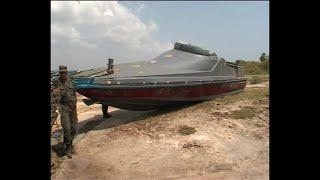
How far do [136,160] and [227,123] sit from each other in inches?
117

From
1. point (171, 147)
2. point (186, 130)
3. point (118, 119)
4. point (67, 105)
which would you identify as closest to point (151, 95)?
point (118, 119)

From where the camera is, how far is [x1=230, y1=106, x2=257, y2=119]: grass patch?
400 inches

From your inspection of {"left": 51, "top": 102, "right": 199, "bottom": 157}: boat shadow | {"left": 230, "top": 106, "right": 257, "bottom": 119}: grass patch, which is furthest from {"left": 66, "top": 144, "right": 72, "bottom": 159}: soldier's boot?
{"left": 230, "top": 106, "right": 257, "bottom": 119}: grass patch

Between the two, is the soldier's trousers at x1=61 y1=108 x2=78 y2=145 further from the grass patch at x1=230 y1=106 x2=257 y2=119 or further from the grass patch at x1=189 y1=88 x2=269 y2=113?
the grass patch at x1=230 y1=106 x2=257 y2=119

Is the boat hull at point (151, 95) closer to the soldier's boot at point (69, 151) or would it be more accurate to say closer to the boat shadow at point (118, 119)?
the boat shadow at point (118, 119)

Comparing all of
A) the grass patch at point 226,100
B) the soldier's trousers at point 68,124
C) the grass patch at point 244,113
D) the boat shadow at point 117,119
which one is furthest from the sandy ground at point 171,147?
the soldier's trousers at point 68,124

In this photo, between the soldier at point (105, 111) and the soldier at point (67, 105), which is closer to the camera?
the soldier at point (67, 105)

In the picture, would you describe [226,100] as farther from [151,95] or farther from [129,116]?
[129,116]

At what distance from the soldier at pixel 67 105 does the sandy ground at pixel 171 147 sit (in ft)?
1.32

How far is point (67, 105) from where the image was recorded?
8297 millimetres

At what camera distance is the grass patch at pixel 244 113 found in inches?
400

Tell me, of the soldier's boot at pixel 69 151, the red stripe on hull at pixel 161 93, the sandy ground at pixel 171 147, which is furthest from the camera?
the red stripe on hull at pixel 161 93
